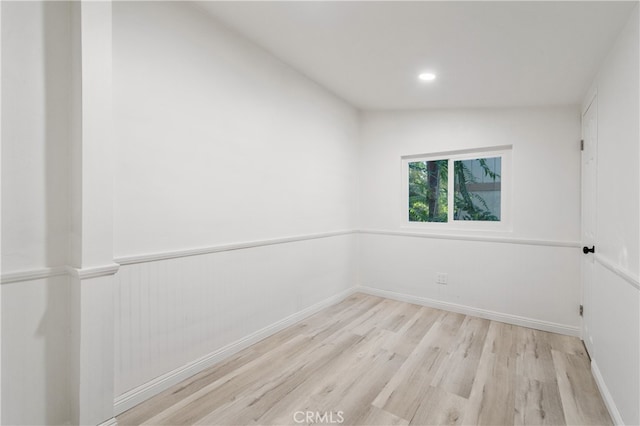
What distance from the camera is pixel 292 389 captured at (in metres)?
2.00

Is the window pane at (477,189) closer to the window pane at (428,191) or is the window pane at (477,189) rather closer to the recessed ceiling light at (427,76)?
the window pane at (428,191)

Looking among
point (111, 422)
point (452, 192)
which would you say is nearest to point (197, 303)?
point (111, 422)

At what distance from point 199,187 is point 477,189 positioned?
9.99 ft

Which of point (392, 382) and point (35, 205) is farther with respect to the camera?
point (392, 382)

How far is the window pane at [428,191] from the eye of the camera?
12.4ft

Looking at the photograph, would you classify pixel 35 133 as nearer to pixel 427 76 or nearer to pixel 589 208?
pixel 427 76

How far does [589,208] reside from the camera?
251 cm

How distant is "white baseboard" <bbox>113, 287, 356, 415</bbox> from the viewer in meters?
1.77

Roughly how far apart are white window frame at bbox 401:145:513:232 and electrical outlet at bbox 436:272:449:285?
1.80 ft

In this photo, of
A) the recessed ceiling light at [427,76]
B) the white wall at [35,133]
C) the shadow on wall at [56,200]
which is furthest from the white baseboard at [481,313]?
the white wall at [35,133]

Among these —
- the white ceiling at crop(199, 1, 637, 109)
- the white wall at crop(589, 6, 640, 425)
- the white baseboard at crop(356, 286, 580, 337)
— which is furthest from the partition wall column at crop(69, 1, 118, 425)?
the white baseboard at crop(356, 286, 580, 337)

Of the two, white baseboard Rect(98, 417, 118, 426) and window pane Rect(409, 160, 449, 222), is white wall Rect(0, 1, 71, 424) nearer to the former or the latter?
white baseboard Rect(98, 417, 118, 426)

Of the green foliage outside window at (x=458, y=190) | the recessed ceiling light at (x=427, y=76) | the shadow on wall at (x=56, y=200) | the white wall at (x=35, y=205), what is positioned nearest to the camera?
the white wall at (x=35, y=205)

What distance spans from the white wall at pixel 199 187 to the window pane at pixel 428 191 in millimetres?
1455
